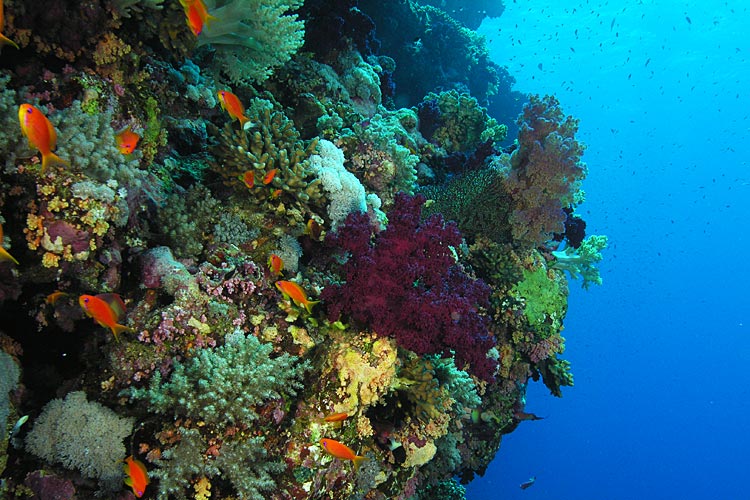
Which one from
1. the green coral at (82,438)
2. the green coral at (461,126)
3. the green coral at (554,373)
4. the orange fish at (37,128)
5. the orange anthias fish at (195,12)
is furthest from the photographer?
the green coral at (461,126)

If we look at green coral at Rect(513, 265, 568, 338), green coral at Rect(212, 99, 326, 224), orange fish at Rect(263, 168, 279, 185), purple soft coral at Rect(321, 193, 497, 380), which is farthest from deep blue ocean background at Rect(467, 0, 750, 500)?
purple soft coral at Rect(321, 193, 497, 380)

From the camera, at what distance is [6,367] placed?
9.48 feet

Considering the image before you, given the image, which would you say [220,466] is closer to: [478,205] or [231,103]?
[231,103]

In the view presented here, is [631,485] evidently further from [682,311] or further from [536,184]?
[536,184]

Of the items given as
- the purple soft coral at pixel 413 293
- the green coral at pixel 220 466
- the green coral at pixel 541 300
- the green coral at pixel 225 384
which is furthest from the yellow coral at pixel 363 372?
the green coral at pixel 541 300

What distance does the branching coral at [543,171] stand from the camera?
6.86 m

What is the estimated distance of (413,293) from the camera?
374cm

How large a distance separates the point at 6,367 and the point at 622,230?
12934cm

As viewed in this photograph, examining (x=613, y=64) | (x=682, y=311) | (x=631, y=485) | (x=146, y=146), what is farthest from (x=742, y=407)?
(x=146, y=146)

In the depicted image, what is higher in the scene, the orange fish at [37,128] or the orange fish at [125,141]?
the orange fish at [125,141]

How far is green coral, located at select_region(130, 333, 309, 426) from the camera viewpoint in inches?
123

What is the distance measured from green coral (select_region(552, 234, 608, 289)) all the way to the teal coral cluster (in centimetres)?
464

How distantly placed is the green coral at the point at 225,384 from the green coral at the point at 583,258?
23.9ft

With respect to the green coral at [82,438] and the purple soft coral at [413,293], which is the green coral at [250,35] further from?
the green coral at [82,438]
